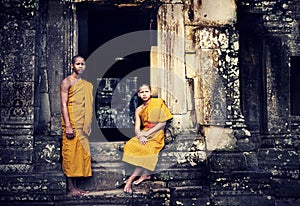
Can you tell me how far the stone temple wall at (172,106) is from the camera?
5703 millimetres

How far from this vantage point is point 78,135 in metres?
5.83

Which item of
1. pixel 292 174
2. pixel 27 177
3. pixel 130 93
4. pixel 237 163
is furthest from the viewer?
pixel 130 93

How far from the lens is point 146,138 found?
5945 mm

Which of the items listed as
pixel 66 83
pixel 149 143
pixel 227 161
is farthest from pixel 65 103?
pixel 227 161

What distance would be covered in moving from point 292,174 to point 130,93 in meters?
3.32

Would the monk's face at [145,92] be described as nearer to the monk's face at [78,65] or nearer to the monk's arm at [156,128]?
the monk's arm at [156,128]

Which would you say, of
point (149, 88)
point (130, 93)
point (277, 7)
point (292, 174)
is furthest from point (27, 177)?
point (277, 7)

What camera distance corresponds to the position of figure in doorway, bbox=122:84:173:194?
5.82 meters

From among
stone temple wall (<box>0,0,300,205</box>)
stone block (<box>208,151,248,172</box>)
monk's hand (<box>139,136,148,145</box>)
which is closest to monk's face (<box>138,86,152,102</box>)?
stone temple wall (<box>0,0,300,205</box>)

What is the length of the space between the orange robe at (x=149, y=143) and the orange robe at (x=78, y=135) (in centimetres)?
54

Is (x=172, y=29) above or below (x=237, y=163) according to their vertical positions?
above

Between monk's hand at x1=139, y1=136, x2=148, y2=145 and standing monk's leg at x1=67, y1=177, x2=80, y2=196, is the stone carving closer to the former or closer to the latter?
monk's hand at x1=139, y1=136, x2=148, y2=145

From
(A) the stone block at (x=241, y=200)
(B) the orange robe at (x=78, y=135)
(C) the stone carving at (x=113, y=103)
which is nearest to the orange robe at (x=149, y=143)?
(B) the orange robe at (x=78, y=135)

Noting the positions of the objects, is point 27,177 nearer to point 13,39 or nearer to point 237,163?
point 13,39
